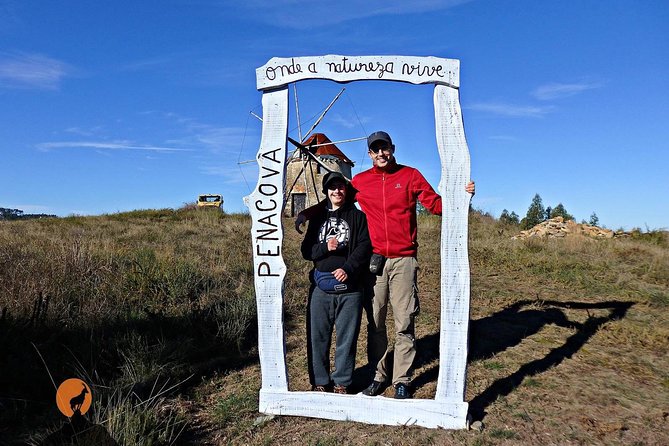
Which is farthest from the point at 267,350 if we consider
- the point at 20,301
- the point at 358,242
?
the point at 20,301

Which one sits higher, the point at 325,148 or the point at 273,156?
the point at 325,148

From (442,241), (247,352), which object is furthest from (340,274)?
(247,352)

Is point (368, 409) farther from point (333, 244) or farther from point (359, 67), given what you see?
point (359, 67)

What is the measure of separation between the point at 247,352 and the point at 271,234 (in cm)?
222

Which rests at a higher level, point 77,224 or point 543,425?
point 77,224

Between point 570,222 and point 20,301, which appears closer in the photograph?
point 20,301

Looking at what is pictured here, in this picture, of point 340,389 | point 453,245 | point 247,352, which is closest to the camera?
point 453,245

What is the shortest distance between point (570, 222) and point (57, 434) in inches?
713

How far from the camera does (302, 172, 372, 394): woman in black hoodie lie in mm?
4078

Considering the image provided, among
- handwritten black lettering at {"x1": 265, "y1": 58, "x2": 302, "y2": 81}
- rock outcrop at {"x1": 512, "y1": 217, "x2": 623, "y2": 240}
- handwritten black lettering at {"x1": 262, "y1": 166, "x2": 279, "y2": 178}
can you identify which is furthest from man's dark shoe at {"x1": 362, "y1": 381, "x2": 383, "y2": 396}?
rock outcrop at {"x1": 512, "y1": 217, "x2": 623, "y2": 240}

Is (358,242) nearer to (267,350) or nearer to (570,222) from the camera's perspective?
(267,350)

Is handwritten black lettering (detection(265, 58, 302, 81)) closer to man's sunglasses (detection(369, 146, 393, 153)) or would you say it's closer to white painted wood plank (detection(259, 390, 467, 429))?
man's sunglasses (detection(369, 146, 393, 153))

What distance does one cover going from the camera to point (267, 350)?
160 inches

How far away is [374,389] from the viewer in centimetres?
428
